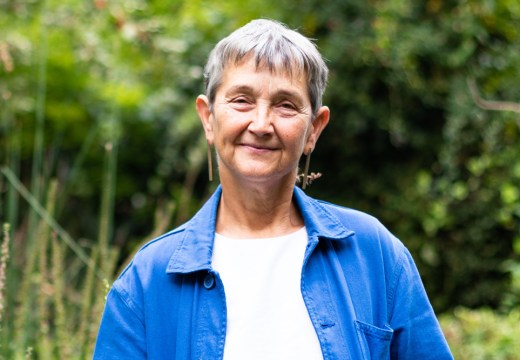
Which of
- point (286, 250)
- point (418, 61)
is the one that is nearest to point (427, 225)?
point (418, 61)

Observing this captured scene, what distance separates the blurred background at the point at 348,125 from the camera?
5.16 meters

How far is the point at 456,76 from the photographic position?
535cm

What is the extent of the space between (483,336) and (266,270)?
9.50 feet

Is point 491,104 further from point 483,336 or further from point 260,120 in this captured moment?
point 260,120

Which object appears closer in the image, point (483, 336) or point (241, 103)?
point (241, 103)

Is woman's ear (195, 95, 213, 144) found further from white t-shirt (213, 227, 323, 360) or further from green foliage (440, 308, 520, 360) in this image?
green foliage (440, 308, 520, 360)

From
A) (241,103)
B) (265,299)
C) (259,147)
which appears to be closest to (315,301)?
(265,299)

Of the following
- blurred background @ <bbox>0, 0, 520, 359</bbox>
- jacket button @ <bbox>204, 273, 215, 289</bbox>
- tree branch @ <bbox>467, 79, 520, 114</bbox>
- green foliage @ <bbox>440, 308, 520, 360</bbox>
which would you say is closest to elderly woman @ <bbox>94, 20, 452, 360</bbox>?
jacket button @ <bbox>204, 273, 215, 289</bbox>

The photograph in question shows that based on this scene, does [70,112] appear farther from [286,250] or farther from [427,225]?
[286,250]

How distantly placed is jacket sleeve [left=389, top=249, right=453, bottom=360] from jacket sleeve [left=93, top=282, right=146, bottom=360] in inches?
24.0

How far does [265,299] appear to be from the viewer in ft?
6.70

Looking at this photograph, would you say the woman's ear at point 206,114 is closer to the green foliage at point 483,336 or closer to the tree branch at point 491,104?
the green foliage at point 483,336

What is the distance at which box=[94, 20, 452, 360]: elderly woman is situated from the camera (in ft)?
6.61

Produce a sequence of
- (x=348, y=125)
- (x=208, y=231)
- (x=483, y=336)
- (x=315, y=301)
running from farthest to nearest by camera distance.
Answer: (x=348, y=125)
(x=483, y=336)
(x=208, y=231)
(x=315, y=301)
